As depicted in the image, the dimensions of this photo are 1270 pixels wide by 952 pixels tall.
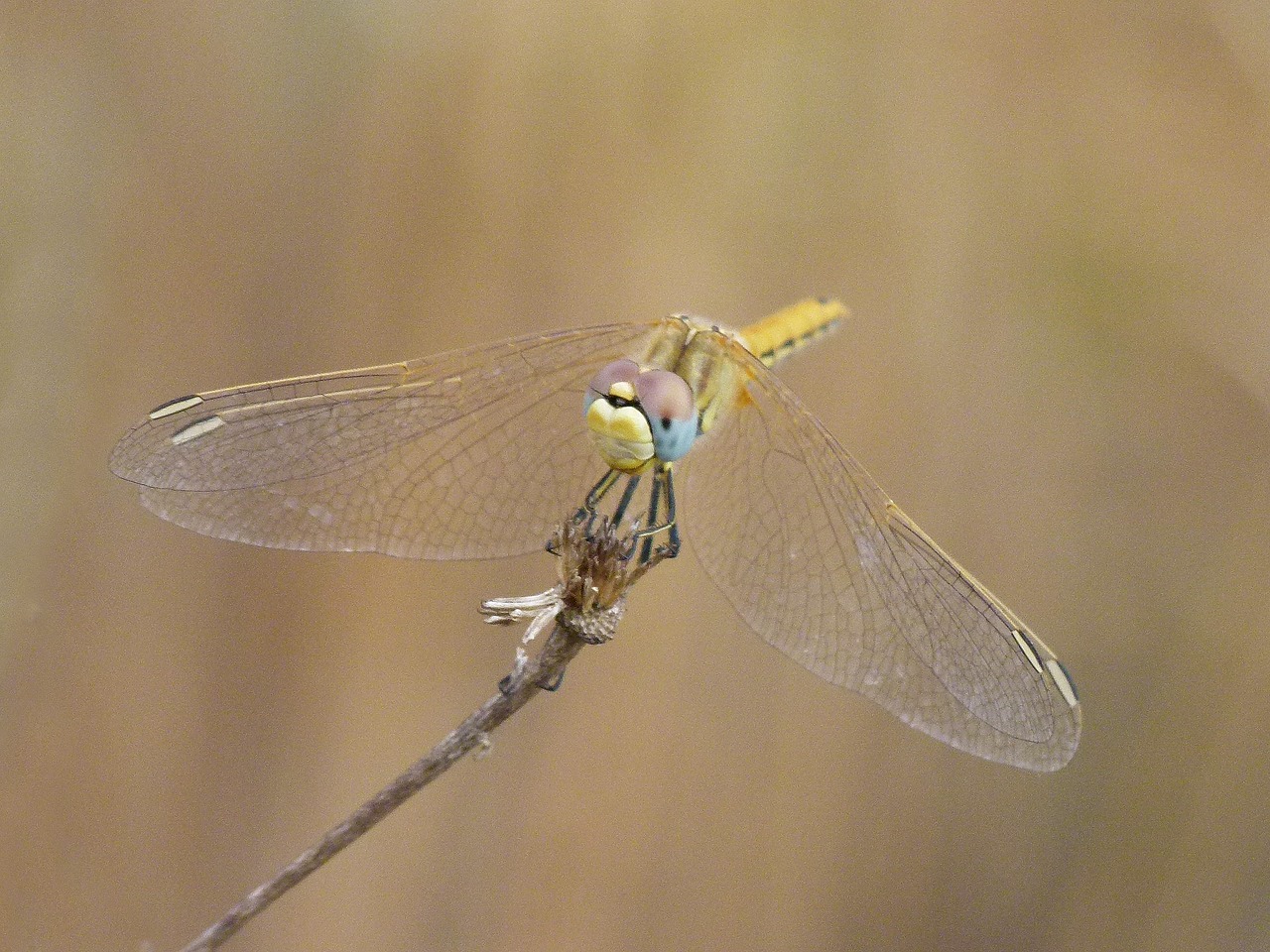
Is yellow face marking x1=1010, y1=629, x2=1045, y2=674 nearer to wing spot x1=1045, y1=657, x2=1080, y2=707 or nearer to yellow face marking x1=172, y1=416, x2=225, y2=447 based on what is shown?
wing spot x1=1045, y1=657, x2=1080, y2=707

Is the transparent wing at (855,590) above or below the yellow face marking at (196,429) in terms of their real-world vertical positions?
below

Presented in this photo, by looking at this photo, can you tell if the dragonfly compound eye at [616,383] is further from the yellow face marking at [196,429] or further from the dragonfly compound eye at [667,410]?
the yellow face marking at [196,429]

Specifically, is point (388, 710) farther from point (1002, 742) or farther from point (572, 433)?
point (1002, 742)

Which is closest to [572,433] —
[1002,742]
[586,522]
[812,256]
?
[586,522]

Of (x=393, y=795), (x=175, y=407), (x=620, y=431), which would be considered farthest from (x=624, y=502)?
(x=175, y=407)

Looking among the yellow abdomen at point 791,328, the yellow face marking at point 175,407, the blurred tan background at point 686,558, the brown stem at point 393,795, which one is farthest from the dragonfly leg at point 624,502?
the blurred tan background at point 686,558

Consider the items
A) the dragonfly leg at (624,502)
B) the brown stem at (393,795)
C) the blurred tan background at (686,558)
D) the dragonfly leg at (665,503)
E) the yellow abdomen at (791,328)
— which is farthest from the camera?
the blurred tan background at (686,558)

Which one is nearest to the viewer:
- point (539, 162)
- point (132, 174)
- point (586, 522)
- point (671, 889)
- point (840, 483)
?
point (586, 522)

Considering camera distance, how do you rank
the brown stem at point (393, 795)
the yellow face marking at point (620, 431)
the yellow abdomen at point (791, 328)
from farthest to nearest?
1. the yellow abdomen at point (791, 328)
2. the yellow face marking at point (620, 431)
3. the brown stem at point (393, 795)
